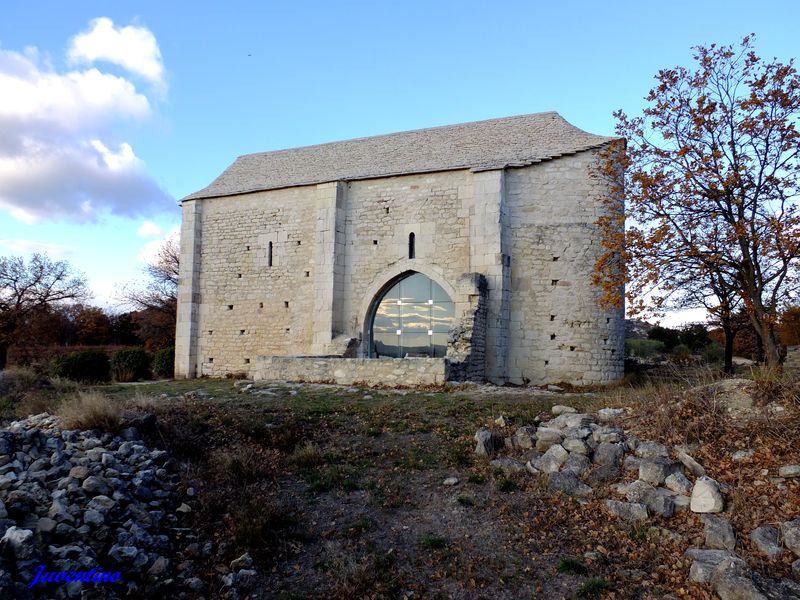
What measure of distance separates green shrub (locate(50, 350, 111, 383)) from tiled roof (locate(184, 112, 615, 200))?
6320 mm

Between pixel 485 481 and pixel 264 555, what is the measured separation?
2470 mm

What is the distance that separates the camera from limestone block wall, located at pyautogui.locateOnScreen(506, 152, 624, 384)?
14633 mm

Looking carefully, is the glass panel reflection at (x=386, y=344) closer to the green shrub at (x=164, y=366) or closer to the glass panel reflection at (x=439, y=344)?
the glass panel reflection at (x=439, y=344)

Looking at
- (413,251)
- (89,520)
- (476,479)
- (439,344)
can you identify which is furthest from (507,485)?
(413,251)

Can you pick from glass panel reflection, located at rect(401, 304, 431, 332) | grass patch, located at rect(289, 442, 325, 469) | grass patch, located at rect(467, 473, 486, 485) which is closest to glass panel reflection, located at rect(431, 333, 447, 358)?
glass panel reflection, located at rect(401, 304, 431, 332)

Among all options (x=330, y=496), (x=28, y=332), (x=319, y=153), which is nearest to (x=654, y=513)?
(x=330, y=496)

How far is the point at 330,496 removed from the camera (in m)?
5.73

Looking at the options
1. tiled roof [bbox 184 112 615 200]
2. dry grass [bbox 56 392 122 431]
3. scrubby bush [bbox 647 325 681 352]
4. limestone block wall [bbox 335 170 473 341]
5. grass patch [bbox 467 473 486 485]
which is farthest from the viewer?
scrubby bush [bbox 647 325 681 352]

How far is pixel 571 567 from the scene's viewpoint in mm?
4422

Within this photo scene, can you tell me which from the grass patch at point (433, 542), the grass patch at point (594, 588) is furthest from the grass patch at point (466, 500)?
the grass patch at point (594, 588)

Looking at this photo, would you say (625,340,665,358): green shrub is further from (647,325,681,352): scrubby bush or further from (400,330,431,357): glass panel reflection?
(400,330,431,357): glass panel reflection

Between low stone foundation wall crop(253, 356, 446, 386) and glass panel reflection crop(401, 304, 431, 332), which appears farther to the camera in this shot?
glass panel reflection crop(401, 304, 431, 332)

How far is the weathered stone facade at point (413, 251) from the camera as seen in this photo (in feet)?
48.2

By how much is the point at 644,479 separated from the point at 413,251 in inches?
451
